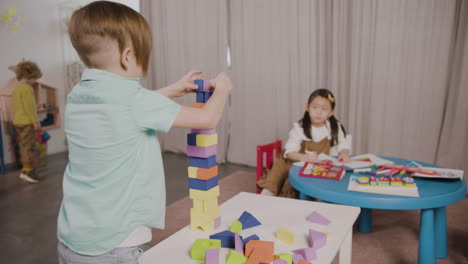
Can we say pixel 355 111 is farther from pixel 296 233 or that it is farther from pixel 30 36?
pixel 30 36

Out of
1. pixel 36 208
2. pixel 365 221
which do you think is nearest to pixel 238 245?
pixel 365 221

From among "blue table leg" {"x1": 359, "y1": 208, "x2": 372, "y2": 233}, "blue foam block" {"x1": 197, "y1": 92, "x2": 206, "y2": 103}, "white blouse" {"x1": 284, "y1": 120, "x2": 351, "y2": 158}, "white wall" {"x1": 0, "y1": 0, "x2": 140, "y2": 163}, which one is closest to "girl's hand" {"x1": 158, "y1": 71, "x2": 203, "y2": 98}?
"blue foam block" {"x1": 197, "y1": 92, "x2": 206, "y2": 103}

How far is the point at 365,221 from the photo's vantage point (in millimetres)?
2533

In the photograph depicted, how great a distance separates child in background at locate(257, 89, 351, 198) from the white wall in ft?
11.8

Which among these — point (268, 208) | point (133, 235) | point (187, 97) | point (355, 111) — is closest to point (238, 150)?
point (187, 97)

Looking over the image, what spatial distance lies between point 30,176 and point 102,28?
3563mm

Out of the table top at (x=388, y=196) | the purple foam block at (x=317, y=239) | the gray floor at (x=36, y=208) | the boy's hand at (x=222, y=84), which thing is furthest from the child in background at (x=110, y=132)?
the gray floor at (x=36, y=208)

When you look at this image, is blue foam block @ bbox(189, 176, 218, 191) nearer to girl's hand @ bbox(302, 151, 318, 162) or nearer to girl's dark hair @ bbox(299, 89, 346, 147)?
girl's hand @ bbox(302, 151, 318, 162)

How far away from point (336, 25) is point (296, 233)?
290 centimetres

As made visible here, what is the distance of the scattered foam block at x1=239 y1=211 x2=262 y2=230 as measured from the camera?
50.4 inches

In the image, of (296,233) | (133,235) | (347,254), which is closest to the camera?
(133,235)

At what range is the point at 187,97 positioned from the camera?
4930mm

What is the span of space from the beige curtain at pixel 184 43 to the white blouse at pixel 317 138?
6.25 ft

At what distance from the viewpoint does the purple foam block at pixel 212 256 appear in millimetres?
1002
